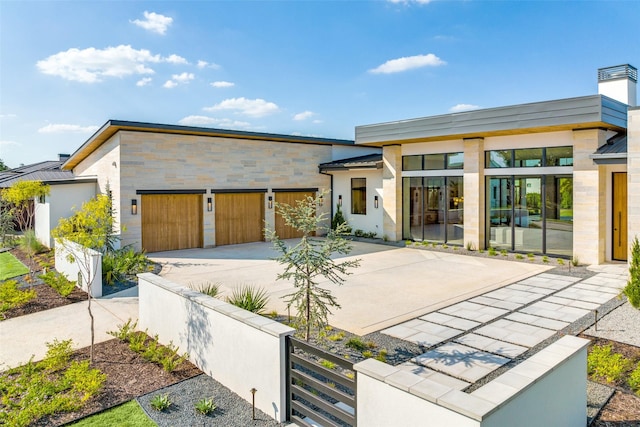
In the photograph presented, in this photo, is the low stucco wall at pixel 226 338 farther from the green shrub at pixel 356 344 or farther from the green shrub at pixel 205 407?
the green shrub at pixel 356 344

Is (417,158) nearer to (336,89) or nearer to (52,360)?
(336,89)

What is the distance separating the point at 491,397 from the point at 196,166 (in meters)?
14.8

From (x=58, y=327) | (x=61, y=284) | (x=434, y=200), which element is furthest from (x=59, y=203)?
(x=434, y=200)

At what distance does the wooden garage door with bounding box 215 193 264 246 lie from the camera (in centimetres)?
1719

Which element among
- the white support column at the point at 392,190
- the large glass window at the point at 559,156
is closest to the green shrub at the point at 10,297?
the white support column at the point at 392,190

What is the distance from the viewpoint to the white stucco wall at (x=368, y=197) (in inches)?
712

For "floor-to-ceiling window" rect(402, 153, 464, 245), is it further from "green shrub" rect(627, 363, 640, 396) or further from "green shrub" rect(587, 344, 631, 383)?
"green shrub" rect(627, 363, 640, 396)

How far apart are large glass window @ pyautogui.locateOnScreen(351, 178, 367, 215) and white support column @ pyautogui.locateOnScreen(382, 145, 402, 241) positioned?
4.77 feet

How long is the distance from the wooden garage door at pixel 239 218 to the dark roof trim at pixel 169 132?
8.33 ft

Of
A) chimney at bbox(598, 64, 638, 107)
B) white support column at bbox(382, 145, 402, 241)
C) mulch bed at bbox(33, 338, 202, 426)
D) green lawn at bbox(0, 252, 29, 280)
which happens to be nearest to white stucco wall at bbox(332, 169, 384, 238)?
white support column at bbox(382, 145, 402, 241)

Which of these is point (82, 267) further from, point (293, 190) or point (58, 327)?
point (293, 190)

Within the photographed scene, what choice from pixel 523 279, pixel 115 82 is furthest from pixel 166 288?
pixel 115 82

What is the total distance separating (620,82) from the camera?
13477 millimetres

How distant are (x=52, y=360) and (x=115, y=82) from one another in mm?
15326
